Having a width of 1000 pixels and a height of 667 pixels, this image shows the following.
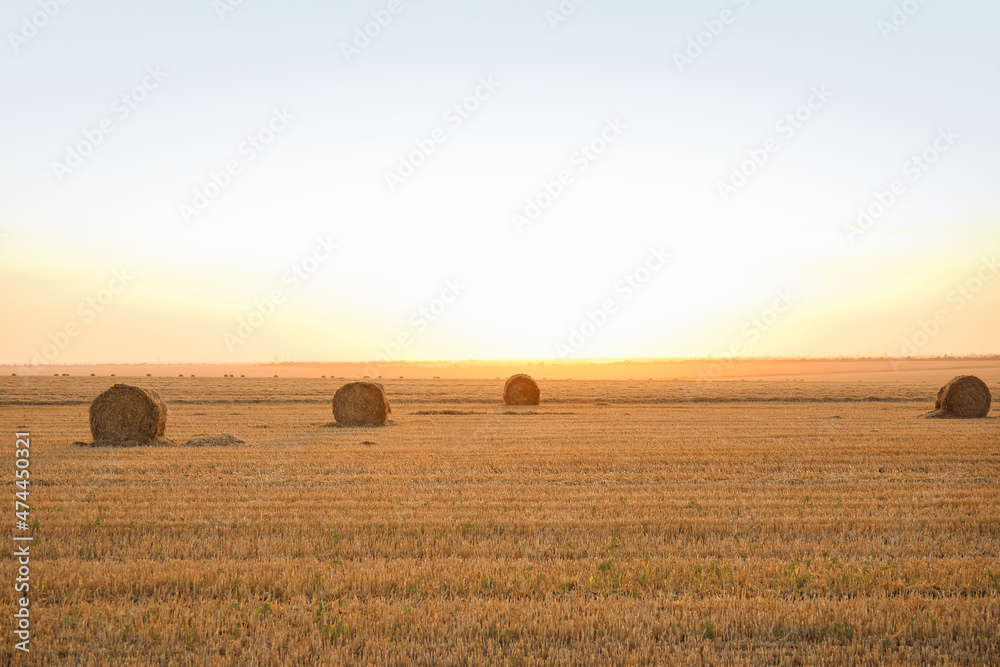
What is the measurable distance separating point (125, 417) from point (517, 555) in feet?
54.2

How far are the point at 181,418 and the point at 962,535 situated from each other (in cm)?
2929

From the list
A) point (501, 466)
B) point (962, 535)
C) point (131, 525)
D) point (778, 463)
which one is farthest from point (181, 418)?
point (962, 535)

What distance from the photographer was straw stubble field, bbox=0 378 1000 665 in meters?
6.07

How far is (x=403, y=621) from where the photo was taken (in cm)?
645

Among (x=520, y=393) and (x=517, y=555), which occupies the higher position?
(x=520, y=393)

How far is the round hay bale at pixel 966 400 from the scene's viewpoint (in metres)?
28.9

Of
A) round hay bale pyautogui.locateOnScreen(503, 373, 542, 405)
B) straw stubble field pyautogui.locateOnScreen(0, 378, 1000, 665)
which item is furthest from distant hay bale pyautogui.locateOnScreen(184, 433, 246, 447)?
round hay bale pyautogui.locateOnScreen(503, 373, 542, 405)

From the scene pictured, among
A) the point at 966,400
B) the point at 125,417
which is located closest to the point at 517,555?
the point at 125,417

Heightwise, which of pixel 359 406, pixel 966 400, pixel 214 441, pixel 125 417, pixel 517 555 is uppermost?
pixel 125 417

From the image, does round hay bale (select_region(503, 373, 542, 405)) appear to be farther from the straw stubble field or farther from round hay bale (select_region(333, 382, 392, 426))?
the straw stubble field

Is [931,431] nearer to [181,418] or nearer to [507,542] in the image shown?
[507,542]

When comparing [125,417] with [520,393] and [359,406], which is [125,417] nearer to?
[359,406]

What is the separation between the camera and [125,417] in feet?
67.8

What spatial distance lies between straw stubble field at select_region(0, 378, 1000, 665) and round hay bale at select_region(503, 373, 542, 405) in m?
22.0
